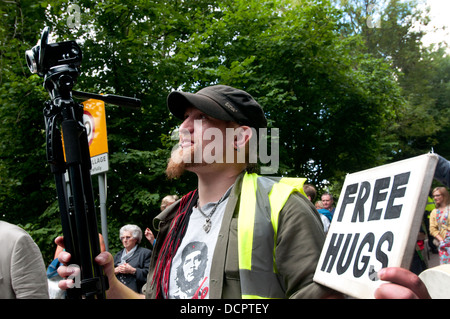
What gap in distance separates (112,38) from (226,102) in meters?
7.26

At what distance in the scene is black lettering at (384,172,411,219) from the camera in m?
1.29

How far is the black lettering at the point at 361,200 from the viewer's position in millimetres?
1511

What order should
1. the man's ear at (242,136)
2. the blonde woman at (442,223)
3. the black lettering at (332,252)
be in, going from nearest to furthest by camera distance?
the black lettering at (332,252) → the man's ear at (242,136) → the blonde woman at (442,223)

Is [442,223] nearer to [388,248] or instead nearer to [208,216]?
[208,216]

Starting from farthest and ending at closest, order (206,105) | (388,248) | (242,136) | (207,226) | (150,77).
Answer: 1. (150,77)
2. (242,136)
3. (206,105)
4. (207,226)
5. (388,248)

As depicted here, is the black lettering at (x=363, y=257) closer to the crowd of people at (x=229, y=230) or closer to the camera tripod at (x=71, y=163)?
the crowd of people at (x=229, y=230)

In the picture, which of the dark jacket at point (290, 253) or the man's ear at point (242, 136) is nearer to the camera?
the dark jacket at point (290, 253)

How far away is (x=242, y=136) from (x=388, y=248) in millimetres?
1097

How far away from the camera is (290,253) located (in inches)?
64.9

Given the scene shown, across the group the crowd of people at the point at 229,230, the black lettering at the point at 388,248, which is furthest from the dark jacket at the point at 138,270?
the black lettering at the point at 388,248

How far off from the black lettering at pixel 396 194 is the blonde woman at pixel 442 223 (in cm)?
521

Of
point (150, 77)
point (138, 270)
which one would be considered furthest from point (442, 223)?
point (150, 77)

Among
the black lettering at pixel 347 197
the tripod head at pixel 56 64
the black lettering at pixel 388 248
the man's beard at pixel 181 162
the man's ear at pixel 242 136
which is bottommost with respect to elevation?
the black lettering at pixel 388 248
